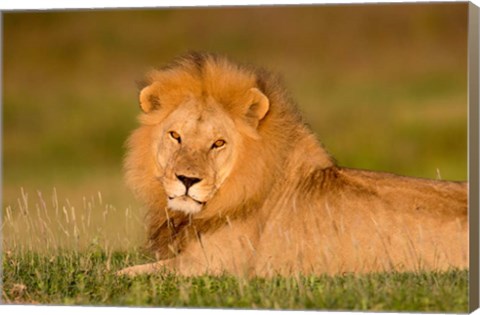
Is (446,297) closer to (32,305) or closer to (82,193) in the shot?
(32,305)

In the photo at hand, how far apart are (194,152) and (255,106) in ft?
1.77

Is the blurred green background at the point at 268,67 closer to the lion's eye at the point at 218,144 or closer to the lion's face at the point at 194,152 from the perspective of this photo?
the lion's face at the point at 194,152

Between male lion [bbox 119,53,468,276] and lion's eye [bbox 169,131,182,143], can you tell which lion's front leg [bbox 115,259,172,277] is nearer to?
male lion [bbox 119,53,468,276]

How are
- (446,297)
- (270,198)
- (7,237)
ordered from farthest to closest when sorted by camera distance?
(7,237)
(270,198)
(446,297)

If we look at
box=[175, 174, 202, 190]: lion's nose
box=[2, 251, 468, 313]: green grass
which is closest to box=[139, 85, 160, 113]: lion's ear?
box=[175, 174, 202, 190]: lion's nose

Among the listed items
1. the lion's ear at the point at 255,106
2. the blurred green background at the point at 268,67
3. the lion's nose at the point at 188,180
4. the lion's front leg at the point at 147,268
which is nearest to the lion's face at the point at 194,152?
the lion's nose at the point at 188,180

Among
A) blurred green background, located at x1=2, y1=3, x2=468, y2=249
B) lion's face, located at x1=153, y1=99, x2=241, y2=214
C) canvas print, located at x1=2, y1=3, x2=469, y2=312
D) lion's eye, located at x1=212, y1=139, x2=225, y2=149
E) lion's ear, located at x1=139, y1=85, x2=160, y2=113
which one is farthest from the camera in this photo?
blurred green background, located at x1=2, y1=3, x2=468, y2=249

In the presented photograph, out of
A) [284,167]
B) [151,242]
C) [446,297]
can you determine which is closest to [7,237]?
[151,242]

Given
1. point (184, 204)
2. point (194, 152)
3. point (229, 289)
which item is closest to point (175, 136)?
point (194, 152)

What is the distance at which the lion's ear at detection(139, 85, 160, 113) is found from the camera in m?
15.2

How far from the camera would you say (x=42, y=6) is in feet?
51.1

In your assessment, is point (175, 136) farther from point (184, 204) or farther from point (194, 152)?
point (184, 204)

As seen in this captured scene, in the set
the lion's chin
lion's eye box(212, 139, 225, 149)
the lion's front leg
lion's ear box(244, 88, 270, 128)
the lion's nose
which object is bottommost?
the lion's front leg

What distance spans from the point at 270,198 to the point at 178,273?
0.78 meters
